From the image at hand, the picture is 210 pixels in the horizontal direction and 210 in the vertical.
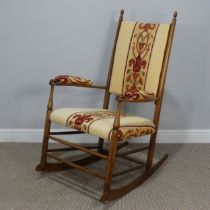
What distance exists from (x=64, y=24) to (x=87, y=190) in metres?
1.14

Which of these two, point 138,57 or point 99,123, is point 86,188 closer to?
point 99,123

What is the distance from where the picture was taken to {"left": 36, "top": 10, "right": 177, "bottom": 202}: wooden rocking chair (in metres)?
1.69

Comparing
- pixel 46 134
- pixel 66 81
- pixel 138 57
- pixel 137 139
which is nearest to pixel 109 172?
pixel 46 134

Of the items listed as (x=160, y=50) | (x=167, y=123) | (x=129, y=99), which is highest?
(x=160, y=50)

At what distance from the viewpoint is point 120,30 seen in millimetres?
2174

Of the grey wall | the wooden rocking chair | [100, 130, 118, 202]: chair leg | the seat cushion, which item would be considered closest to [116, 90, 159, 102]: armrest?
the wooden rocking chair

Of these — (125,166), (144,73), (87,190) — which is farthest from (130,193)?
(144,73)

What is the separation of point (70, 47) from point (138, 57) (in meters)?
0.58

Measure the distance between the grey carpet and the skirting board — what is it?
168mm

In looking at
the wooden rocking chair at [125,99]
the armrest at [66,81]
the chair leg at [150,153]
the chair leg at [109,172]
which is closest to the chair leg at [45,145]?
the wooden rocking chair at [125,99]

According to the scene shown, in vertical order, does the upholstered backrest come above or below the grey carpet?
above

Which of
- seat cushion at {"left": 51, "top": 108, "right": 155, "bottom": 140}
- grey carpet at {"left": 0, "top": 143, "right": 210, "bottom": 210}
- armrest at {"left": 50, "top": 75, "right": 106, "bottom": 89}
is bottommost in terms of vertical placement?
grey carpet at {"left": 0, "top": 143, "right": 210, "bottom": 210}

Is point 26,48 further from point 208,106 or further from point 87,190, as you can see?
point 208,106

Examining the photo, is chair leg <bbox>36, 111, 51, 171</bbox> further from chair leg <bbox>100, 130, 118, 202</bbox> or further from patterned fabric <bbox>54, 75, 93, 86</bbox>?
chair leg <bbox>100, 130, 118, 202</bbox>
